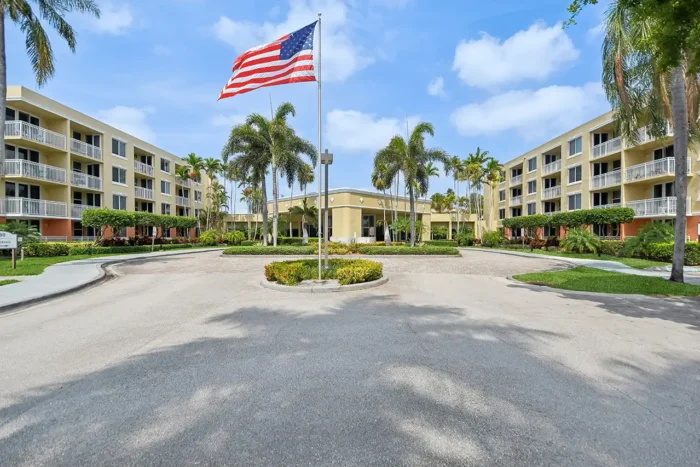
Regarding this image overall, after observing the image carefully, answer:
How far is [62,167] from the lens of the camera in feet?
89.7

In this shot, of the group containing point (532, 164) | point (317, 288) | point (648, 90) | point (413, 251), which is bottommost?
point (317, 288)

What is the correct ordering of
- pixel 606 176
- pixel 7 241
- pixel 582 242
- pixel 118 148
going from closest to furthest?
pixel 7 241
pixel 582 242
pixel 606 176
pixel 118 148

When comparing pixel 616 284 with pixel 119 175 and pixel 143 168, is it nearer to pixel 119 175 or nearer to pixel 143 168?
pixel 119 175

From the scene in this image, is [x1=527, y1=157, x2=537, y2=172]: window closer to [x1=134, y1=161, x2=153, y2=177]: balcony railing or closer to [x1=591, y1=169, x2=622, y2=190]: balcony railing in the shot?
[x1=591, y1=169, x2=622, y2=190]: balcony railing

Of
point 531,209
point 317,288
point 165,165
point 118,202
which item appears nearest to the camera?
point 317,288

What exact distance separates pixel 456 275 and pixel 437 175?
29467 millimetres

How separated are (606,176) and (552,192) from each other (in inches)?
309

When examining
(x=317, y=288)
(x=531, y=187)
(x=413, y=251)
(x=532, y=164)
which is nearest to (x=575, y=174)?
(x=531, y=187)

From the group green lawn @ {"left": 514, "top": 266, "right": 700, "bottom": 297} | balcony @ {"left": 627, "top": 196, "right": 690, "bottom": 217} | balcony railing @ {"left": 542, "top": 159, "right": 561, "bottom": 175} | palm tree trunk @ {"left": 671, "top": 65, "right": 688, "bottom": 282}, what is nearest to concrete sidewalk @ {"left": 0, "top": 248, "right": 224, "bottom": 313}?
green lawn @ {"left": 514, "top": 266, "right": 700, "bottom": 297}

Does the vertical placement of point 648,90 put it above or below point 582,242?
above

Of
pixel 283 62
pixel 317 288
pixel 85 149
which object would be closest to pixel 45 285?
pixel 317 288

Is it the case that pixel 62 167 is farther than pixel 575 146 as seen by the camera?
No

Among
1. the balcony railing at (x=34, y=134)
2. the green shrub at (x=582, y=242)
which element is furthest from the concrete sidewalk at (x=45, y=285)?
the green shrub at (x=582, y=242)

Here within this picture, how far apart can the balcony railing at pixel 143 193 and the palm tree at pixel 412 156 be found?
26491 millimetres
